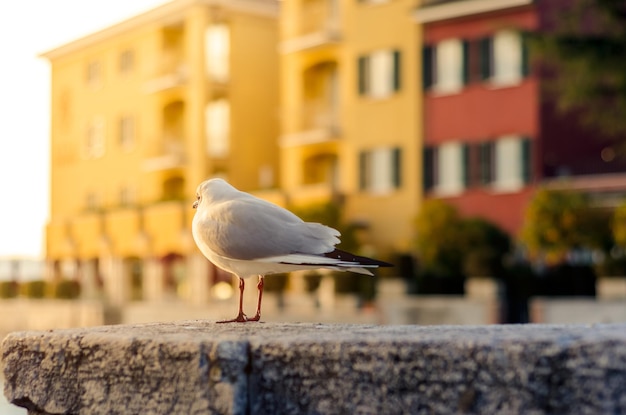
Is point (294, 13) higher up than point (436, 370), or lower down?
higher up

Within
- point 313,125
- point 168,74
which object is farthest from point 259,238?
point 168,74

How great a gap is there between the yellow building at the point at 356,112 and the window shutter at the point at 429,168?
342mm

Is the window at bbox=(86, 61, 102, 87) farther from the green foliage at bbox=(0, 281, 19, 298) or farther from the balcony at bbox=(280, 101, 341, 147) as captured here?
the balcony at bbox=(280, 101, 341, 147)

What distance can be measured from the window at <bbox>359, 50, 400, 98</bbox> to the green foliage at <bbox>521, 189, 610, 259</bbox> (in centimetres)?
967

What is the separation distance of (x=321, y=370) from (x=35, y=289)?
47266 mm

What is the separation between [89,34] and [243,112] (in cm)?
1025

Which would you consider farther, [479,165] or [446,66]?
[446,66]

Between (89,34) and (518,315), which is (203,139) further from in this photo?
(518,315)

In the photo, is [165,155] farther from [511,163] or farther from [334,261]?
[334,261]

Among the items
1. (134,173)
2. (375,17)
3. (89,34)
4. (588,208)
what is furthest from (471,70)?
(89,34)

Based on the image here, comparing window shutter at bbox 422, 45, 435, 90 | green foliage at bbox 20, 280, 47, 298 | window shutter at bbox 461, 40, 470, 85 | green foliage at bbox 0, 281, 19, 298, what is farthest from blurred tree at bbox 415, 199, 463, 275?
green foliage at bbox 0, 281, 19, 298

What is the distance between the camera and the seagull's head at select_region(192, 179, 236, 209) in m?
5.48

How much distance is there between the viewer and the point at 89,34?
5262cm

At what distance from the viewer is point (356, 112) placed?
126ft
